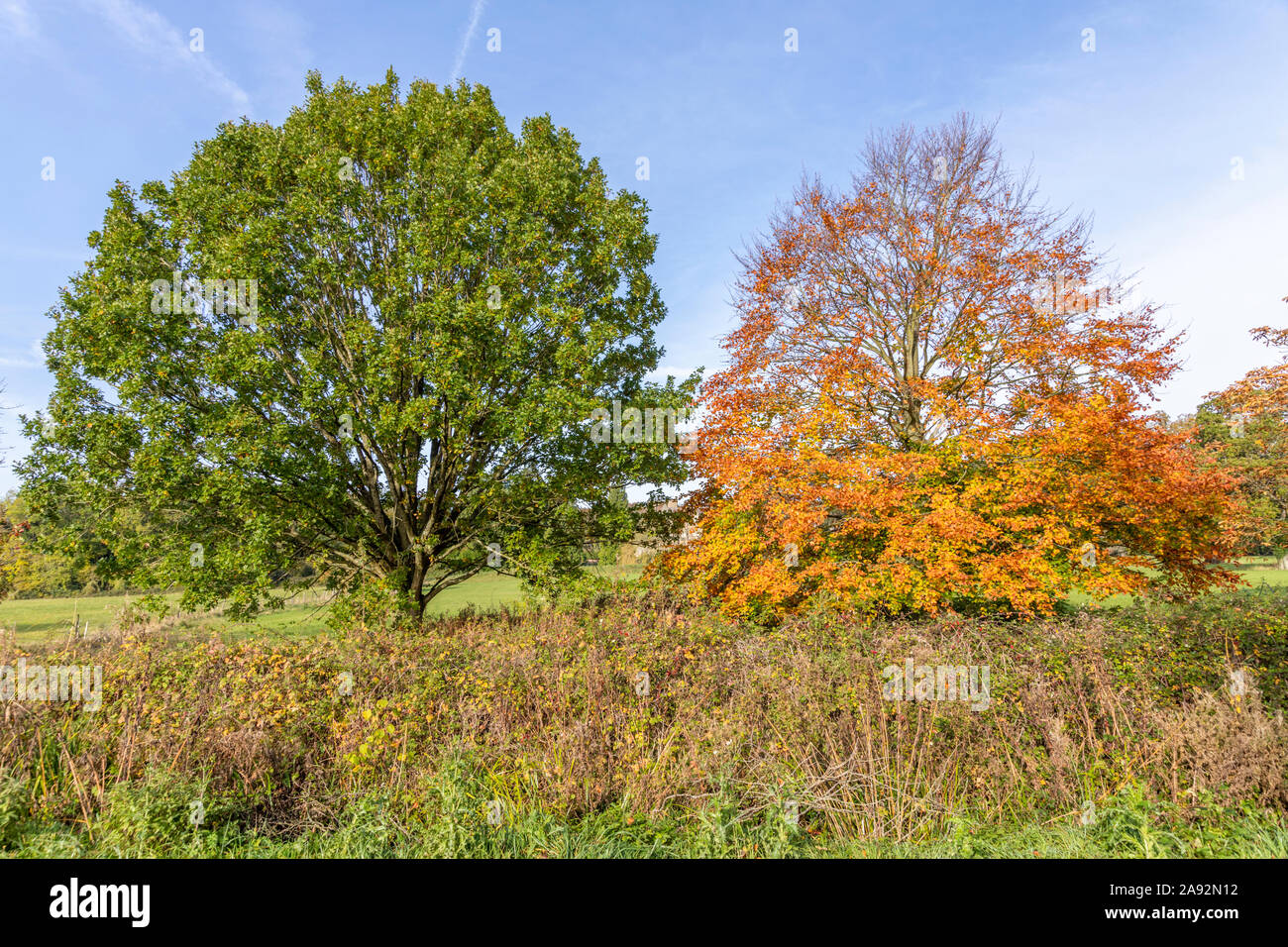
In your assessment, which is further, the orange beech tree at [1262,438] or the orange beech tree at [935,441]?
the orange beech tree at [1262,438]

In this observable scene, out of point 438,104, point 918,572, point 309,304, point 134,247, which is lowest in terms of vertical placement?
point 918,572

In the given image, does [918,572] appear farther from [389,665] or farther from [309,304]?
[309,304]

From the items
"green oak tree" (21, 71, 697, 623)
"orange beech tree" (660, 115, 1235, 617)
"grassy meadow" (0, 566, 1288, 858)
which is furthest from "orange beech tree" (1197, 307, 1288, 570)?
"green oak tree" (21, 71, 697, 623)

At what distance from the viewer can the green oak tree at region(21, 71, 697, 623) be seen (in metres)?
11.3

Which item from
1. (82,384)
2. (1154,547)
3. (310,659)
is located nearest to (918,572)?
(1154,547)

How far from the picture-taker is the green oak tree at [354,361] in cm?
1132

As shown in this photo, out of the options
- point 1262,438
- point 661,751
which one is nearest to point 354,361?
point 661,751
